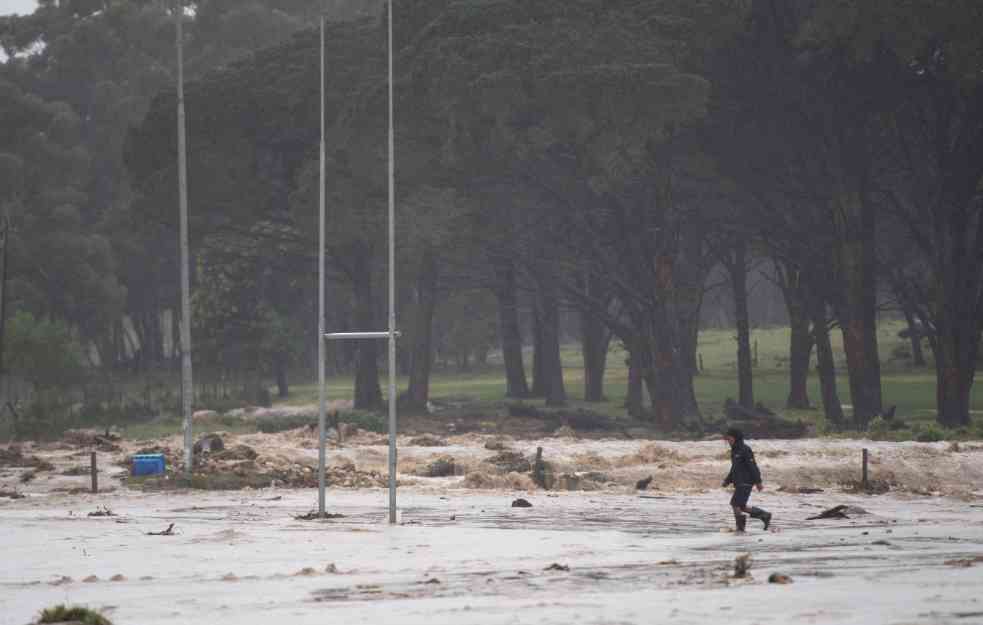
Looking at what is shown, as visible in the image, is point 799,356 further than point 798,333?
Yes

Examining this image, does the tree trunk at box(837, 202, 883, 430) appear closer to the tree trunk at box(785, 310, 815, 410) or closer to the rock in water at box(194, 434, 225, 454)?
the tree trunk at box(785, 310, 815, 410)

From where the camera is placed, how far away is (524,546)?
24.8m

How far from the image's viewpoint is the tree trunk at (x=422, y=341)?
69250 millimetres

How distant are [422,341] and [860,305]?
2137cm

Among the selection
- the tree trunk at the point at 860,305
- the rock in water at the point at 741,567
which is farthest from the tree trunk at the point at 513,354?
the rock in water at the point at 741,567

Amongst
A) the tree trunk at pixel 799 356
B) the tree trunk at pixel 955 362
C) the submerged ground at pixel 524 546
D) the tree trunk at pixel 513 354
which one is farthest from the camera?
the tree trunk at pixel 513 354

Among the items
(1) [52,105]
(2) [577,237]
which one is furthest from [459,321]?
(2) [577,237]

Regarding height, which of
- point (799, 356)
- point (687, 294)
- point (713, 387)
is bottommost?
point (713, 387)

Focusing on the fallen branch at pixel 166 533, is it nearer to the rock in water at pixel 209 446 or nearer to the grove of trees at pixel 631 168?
the rock in water at pixel 209 446

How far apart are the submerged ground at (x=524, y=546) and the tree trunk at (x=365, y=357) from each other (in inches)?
1006

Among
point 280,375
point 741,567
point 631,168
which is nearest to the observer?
point 741,567

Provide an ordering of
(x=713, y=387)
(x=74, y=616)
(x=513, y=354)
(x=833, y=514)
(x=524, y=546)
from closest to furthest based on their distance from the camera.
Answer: (x=74, y=616)
(x=524, y=546)
(x=833, y=514)
(x=513, y=354)
(x=713, y=387)

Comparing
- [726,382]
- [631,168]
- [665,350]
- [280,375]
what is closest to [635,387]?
[665,350]

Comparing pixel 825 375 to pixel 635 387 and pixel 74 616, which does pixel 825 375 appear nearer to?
pixel 635 387
